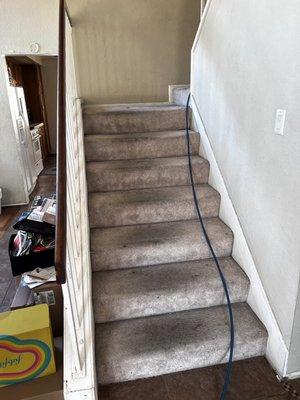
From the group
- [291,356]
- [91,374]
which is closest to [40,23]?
[91,374]

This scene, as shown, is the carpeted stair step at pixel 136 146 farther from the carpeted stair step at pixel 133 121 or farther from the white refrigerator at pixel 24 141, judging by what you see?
the white refrigerator at pixel 24 141

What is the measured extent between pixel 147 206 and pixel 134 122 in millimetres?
964

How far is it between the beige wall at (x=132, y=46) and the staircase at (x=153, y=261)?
1.04m

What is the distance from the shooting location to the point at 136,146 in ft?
8.34

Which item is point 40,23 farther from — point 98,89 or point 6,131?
point 6,131

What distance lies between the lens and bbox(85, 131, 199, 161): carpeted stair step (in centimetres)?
247

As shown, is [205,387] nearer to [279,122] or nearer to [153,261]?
[153,261]

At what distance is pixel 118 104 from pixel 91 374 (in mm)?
2953

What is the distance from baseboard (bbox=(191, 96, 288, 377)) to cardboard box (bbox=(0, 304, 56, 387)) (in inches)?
46.2

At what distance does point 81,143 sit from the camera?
7.59 feet

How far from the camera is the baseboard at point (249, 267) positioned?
1.59 metres

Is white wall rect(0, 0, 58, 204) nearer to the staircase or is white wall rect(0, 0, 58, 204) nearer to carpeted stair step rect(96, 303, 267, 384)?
the staircase

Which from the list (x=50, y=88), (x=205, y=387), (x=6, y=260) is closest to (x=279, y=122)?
(x=205, y=387)

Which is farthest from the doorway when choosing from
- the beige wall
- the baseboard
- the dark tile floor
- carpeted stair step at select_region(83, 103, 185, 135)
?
the baseboard
